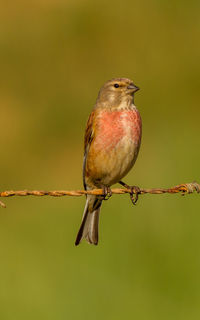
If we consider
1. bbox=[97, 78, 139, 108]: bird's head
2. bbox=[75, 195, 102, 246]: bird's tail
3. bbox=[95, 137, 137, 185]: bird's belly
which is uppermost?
bbox=[97, 78, 139, 108]: bird's head

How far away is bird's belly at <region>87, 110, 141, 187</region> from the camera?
176 inches

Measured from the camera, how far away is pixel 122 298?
4.61 meters

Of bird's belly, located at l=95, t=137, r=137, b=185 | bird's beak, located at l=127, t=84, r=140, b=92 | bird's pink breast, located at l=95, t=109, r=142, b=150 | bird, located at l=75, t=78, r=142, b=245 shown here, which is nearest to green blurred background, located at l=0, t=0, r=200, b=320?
bird, located at l=75, t=78, r=142, b=245

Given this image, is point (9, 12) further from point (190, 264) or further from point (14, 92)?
point (190, 264)

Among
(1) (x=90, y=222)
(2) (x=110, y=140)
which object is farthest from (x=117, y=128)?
(1) (x=90, y=222)

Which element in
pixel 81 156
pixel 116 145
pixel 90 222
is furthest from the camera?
pixel 81 156

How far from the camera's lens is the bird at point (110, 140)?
449cm

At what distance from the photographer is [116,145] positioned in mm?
4496

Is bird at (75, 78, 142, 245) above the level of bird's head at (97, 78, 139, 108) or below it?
below

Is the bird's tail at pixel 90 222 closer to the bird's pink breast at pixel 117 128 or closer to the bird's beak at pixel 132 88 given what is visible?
the bird's pink breast at pixel 117 128

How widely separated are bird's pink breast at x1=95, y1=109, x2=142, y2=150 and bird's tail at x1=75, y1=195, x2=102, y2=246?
58cm

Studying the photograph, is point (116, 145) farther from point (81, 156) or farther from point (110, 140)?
point (81, 156)

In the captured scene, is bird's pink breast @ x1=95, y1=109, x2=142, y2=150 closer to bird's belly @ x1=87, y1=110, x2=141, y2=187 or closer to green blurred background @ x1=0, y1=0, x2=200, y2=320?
bird's belly @ x1=87, y1=110, x2=141, y2=187

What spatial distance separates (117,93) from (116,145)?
1.36 feet
